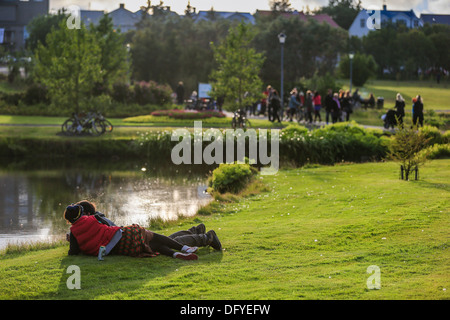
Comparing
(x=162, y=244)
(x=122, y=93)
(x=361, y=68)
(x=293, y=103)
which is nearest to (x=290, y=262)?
(x=162, y=244)

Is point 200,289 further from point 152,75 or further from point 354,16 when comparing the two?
point 354,16

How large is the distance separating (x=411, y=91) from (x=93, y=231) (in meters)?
43.7

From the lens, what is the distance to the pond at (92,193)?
13.2 meters

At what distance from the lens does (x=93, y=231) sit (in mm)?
8031

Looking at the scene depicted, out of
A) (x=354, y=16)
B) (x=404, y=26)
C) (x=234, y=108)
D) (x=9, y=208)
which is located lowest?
(x=9, y=208)

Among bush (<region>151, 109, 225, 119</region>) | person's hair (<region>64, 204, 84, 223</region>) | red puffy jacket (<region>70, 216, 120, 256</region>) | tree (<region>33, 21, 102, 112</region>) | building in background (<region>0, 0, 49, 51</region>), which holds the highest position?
building in background (<region>0, 0, 49, 51</region>)

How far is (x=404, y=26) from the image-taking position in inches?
2013

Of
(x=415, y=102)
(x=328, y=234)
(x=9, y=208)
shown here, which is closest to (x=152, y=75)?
(x=415, y=102)

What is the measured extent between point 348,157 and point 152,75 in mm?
38819

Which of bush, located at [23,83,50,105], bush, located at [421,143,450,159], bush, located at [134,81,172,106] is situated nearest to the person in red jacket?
bush, located at [421,143,450,159]

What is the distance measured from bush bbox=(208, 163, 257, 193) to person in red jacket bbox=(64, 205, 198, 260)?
802 cm

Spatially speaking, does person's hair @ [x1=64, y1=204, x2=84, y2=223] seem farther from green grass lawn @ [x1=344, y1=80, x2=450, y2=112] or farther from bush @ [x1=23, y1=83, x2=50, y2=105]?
green grass lawn @ [x1=344, y1=80, x2=450, y2=112]

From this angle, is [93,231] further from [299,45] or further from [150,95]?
[299,45]

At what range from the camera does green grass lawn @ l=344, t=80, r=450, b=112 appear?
139 ft
